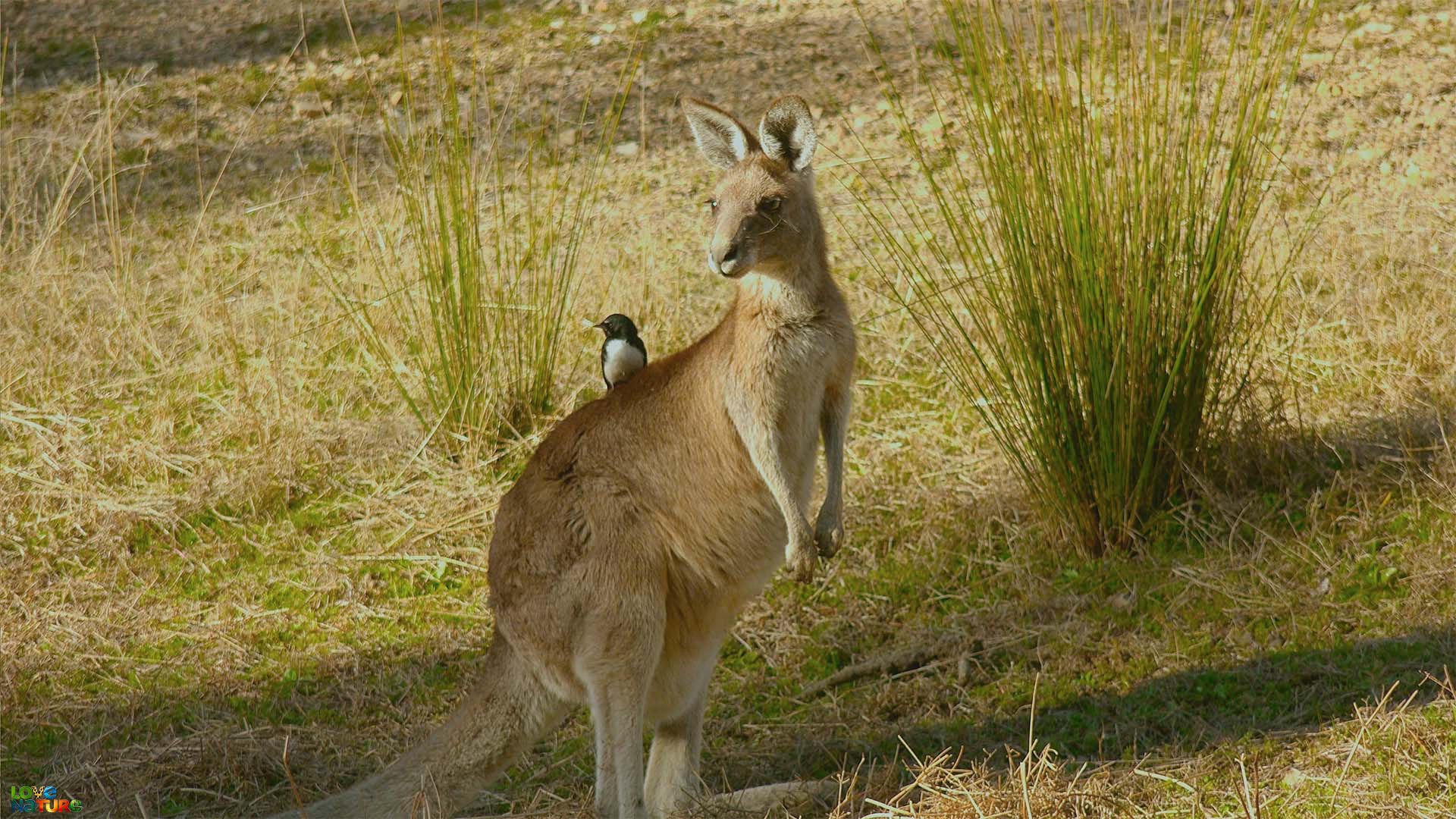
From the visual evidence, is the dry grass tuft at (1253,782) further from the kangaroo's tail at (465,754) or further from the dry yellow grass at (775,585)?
the kangaroo's tail at (465,754)

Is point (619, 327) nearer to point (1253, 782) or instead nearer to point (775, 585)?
point (775, 585)

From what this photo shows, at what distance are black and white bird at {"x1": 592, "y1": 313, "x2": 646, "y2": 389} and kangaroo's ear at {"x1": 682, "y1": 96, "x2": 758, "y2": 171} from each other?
116cm

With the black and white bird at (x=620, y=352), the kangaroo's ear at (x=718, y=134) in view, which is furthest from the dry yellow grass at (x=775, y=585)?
the kangaroo's ear at (x=718, y=134)

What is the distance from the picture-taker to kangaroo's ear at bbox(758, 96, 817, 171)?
3346 millimetres

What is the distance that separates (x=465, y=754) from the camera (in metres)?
3.28

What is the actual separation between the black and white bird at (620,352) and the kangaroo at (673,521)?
40.4 inches

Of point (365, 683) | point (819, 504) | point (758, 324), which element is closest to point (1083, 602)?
point (819, 504)

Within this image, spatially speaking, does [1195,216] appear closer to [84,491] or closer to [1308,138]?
[1308,138]

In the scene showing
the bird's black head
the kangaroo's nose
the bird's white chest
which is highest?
the kangaroo's nose

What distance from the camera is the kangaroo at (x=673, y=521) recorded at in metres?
3.23

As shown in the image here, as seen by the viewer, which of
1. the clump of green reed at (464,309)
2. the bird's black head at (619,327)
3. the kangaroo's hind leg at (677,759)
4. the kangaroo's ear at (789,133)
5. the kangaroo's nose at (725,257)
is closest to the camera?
the kangaroo's nose at (725,257)

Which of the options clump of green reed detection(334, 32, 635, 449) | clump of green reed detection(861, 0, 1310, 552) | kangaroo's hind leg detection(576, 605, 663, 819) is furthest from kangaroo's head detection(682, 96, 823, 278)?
clump of green reed detection(334, 32, 635, 449)

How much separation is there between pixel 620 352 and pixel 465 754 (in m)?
1.65

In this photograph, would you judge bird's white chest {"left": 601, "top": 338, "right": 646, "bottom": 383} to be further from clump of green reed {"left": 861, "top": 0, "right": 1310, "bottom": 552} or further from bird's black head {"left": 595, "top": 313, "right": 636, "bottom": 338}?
clump of green reed {"left": 861, "top": 0, "right": 1310, "bottom": 552}
